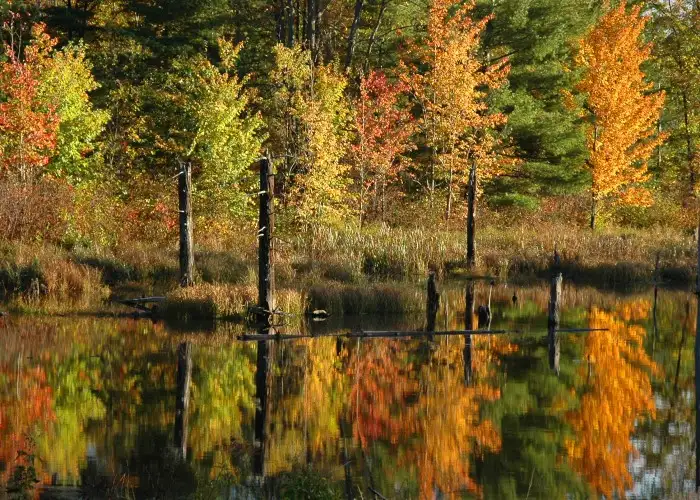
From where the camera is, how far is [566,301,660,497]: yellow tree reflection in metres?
13.8

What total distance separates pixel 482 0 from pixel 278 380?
1180 inches

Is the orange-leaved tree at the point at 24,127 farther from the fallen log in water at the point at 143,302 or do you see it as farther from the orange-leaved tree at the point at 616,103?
the orange-leaved tree at the point at 616,103

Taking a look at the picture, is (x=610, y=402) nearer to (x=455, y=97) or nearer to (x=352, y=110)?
(x=455, y=97)

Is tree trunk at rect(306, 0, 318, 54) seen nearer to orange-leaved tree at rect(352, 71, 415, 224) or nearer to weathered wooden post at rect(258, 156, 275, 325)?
orange-leaved tree at rect(352, 71, 415, 224)

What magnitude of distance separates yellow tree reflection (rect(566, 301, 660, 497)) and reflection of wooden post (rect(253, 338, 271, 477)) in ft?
12.2

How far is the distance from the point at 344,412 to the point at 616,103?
2748 centimetres

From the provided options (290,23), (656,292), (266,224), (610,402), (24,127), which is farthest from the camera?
(290,23)

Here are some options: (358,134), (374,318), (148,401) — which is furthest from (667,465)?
(358,134)

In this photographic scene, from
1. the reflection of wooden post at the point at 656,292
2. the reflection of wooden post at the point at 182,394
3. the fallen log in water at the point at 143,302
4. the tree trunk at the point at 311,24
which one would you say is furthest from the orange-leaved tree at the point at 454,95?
the reflection of wooden post at the point at 182,394

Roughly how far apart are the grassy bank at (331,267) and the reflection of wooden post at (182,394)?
12.3 ft

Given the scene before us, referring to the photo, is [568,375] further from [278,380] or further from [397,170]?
[397,170]

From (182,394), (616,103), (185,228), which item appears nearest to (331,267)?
(185,228)

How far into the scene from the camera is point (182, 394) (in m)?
17.4

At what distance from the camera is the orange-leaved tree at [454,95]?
41375 millimetres
